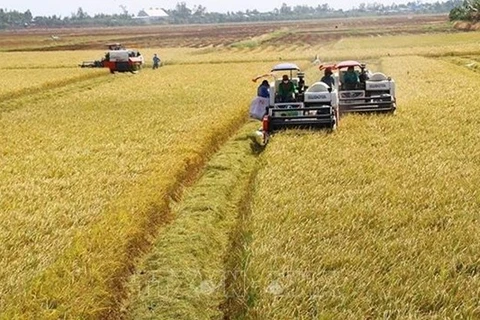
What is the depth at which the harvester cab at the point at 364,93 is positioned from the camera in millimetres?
15336

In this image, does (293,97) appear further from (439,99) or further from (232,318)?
(232,318)

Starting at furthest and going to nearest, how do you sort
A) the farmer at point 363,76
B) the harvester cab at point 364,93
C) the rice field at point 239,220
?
the farmer at point 363,76 → the harvester cab at point 364,93 → the rice field at point 239,220

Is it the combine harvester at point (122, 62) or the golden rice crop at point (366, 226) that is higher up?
the golden rice crop at point (366, 226)

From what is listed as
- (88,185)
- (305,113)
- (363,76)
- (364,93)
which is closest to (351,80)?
(363,76)

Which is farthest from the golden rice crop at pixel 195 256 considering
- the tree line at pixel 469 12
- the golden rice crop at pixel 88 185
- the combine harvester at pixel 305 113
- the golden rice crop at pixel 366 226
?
the tree line at pixel 469 12

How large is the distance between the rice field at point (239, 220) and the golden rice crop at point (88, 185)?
0.03 m

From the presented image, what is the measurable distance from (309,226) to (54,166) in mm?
5650

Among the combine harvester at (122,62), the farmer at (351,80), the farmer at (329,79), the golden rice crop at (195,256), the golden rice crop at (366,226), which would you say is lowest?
the combine harvester at (122,62)

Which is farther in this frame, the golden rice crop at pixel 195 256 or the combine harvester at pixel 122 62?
the combine harvester at pixel 122 62

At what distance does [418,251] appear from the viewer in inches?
253

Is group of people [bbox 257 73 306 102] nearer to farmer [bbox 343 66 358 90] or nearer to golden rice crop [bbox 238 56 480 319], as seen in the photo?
golden rice crop [bbox 238 56 480 319]

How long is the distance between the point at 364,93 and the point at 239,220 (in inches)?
336

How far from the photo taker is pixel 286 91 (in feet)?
47.2

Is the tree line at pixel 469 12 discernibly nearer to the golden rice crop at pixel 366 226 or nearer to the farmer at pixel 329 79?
the farmer at pixel 329 79
